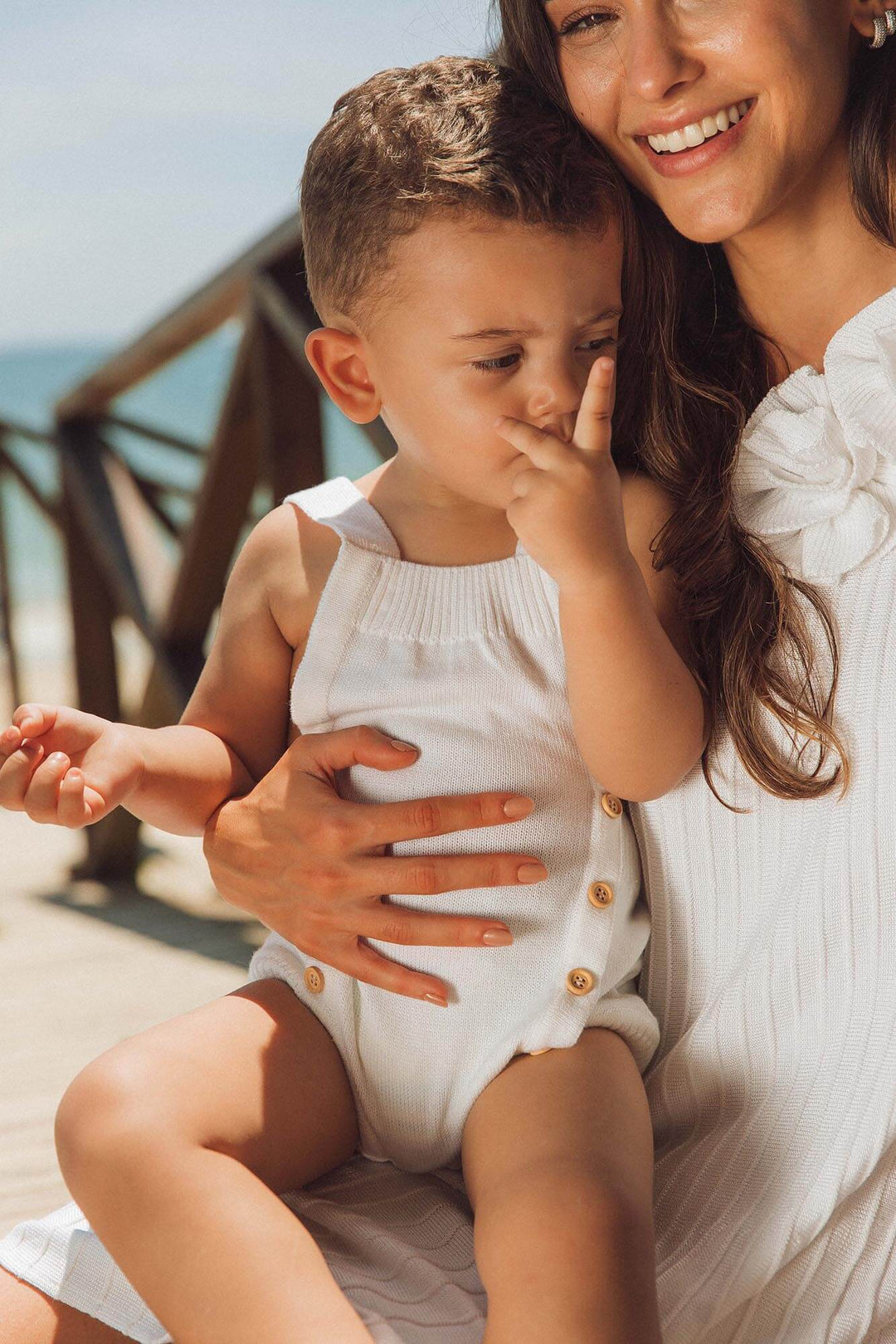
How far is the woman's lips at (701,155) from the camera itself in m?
1.19

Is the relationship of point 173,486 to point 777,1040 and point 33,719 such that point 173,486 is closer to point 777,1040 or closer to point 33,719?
point 33,719

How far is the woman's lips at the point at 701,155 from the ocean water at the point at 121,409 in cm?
492

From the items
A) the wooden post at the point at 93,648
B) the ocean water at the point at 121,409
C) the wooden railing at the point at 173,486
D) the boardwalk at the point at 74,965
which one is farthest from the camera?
the ocean water at the point at 121,409

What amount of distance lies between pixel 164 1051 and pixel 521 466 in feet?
2.19

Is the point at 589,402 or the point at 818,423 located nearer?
the point at 589,402

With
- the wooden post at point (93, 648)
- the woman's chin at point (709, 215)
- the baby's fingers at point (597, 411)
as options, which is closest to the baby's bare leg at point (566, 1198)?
the baby's fingers at point (597, 411)

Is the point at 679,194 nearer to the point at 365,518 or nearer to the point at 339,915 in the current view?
the point at 365,518

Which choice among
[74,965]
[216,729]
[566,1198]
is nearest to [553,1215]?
[566,1198]

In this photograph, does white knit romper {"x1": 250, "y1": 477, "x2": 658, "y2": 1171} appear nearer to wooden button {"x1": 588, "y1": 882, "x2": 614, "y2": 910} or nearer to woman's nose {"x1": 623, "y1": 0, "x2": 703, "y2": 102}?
wooden button {"x1": 588, "y1": 882, "x2": 614, "y2": 910}

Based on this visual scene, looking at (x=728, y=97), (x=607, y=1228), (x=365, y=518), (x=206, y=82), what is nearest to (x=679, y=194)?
(x=728, y=97)

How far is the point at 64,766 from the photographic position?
1239mm

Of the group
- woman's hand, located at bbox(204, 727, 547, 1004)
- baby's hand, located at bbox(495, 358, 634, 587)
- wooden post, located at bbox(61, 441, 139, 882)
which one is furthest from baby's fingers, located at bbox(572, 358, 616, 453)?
wooden post, located at bbox(61, 441, 139, 882)

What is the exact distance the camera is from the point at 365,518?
4.80 ft

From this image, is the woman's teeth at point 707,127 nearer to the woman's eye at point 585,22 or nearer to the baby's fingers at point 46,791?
the woman's eye at point 585,22
